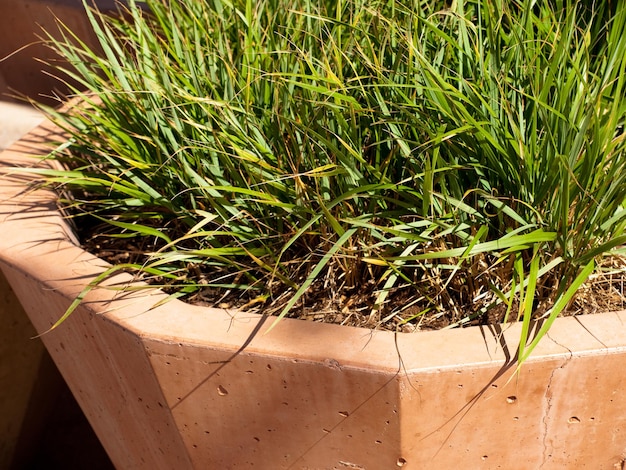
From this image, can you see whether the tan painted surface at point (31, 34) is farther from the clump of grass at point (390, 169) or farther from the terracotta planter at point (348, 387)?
the terracotta planter at point (348, 387)

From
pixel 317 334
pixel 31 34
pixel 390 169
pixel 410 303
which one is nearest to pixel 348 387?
pixel 317 334

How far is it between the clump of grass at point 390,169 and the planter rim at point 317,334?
0.04 metres

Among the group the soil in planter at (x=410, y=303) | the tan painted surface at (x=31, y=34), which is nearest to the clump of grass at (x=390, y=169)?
the soil in planter at (x=410, y=303)

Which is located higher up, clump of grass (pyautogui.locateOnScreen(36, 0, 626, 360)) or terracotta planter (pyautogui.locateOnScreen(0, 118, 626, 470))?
clump of grass (pyautogui.locateOnScreen(36, 0, 626, 360))

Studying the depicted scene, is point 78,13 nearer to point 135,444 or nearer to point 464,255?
point 135,444

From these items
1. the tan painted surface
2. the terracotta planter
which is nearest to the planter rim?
the terracotta planter

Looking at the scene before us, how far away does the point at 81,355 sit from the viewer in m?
1.18

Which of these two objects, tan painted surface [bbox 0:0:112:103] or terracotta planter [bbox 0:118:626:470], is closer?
terracotta planter [bbox 0:118:626:470]

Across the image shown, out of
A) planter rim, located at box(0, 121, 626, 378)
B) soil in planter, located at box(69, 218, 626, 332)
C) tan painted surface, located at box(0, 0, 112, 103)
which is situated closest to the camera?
planter rim, located at box(0, 121, 626, 378)

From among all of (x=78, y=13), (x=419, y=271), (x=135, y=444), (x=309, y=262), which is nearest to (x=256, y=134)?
(x=309, y=262)

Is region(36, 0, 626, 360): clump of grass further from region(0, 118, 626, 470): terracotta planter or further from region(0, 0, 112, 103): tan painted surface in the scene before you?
region(0, 0, 112, 103): tan painted surface

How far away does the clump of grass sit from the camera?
3.23 feet

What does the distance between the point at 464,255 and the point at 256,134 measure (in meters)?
0.40

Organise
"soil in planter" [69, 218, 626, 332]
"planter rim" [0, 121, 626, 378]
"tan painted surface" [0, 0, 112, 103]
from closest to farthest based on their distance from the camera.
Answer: "planter rim" [0, 121, 626, 378] → "soil in planter" [69, 218, 626, 332] → "tan painted surface" [0, 0, 112, 103]
